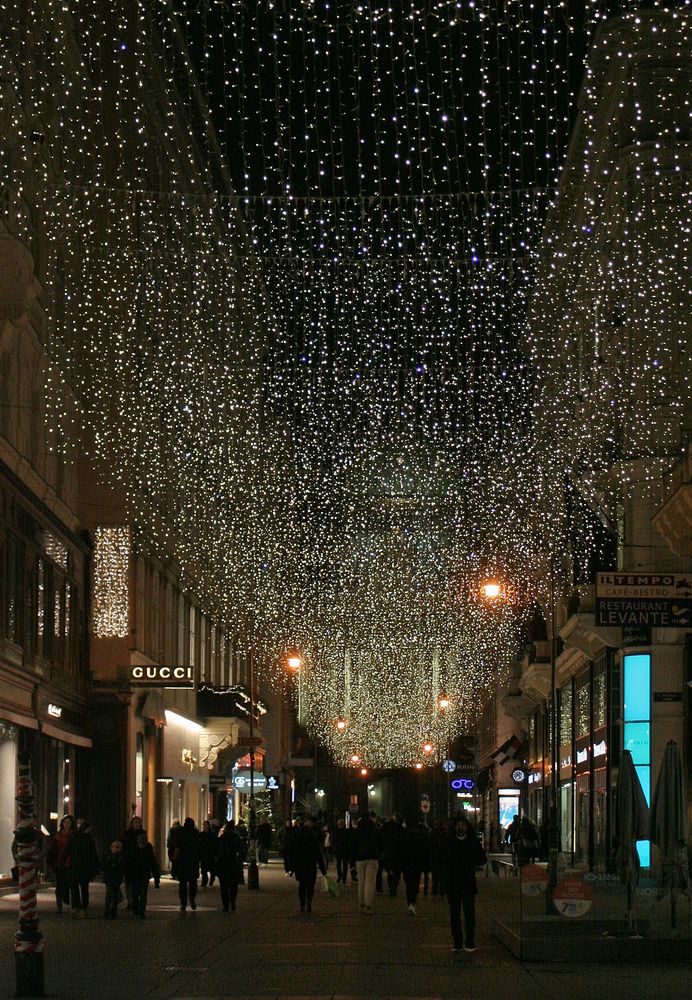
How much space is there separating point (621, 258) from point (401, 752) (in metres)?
84.0

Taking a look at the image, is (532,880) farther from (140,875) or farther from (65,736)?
(65,736)

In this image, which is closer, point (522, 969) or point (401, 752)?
point (522, 969)

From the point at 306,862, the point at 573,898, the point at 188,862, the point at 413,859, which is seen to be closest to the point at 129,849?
the point at 188,862

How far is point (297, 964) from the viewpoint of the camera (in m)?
17.9

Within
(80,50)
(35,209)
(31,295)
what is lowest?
(31,295)

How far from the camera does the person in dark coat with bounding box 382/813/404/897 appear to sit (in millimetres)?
31355

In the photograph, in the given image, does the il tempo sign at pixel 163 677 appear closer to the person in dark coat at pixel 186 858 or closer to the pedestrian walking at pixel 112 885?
the person in dark coat at pixel 186 858

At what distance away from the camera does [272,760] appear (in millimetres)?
94562

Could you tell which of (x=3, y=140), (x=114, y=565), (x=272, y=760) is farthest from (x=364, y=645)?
(x=3, y=140)

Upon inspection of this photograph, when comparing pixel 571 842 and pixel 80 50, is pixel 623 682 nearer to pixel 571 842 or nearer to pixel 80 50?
pixel 571 842

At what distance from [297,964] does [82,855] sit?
32.1 feet

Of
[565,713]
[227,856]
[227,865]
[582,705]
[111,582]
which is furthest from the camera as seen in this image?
[565,713]

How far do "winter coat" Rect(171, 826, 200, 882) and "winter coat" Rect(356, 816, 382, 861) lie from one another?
2.77 meters

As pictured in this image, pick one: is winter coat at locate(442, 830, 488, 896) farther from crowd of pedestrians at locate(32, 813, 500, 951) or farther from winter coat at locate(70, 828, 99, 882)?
winter coat at locate(70, 828, 99, 882)
